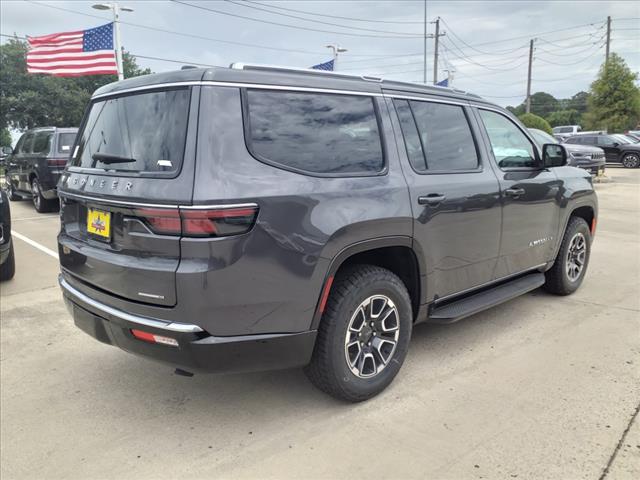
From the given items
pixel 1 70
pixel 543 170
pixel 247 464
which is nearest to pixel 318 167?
pixel 247 464

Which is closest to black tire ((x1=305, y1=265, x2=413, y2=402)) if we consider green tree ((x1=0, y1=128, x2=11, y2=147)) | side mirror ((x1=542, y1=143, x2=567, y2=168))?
side mirror ((x1=542, y1=143, x2=567, y2=168))

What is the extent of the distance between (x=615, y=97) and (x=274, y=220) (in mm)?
36347

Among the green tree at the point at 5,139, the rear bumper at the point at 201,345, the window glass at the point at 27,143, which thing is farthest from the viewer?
the green tree at the point at 5,139

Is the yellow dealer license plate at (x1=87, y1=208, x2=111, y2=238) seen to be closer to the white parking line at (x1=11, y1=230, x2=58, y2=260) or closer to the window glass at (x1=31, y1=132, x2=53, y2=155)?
the white parking line at (x1=11, y1=230, x2=58, y2=260)

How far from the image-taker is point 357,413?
3006mm

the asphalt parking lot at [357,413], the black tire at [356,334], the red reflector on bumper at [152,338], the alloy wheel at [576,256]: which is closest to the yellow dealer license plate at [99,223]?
the red reflector on bumper at [152,338]

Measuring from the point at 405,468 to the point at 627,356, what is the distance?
2.16 m

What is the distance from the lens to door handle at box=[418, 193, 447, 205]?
10.5ft

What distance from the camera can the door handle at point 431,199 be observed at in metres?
3.19

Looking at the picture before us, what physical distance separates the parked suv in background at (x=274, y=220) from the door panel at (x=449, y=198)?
0.04 feet

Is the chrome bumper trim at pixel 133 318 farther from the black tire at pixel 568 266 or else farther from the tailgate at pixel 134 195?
the black tire at pixel 568 266

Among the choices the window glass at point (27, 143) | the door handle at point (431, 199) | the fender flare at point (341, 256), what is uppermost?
the window glass at point (27, 143)

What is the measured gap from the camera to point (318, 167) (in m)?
2.74

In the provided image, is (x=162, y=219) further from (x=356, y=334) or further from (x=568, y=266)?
(x=568, y=266)
